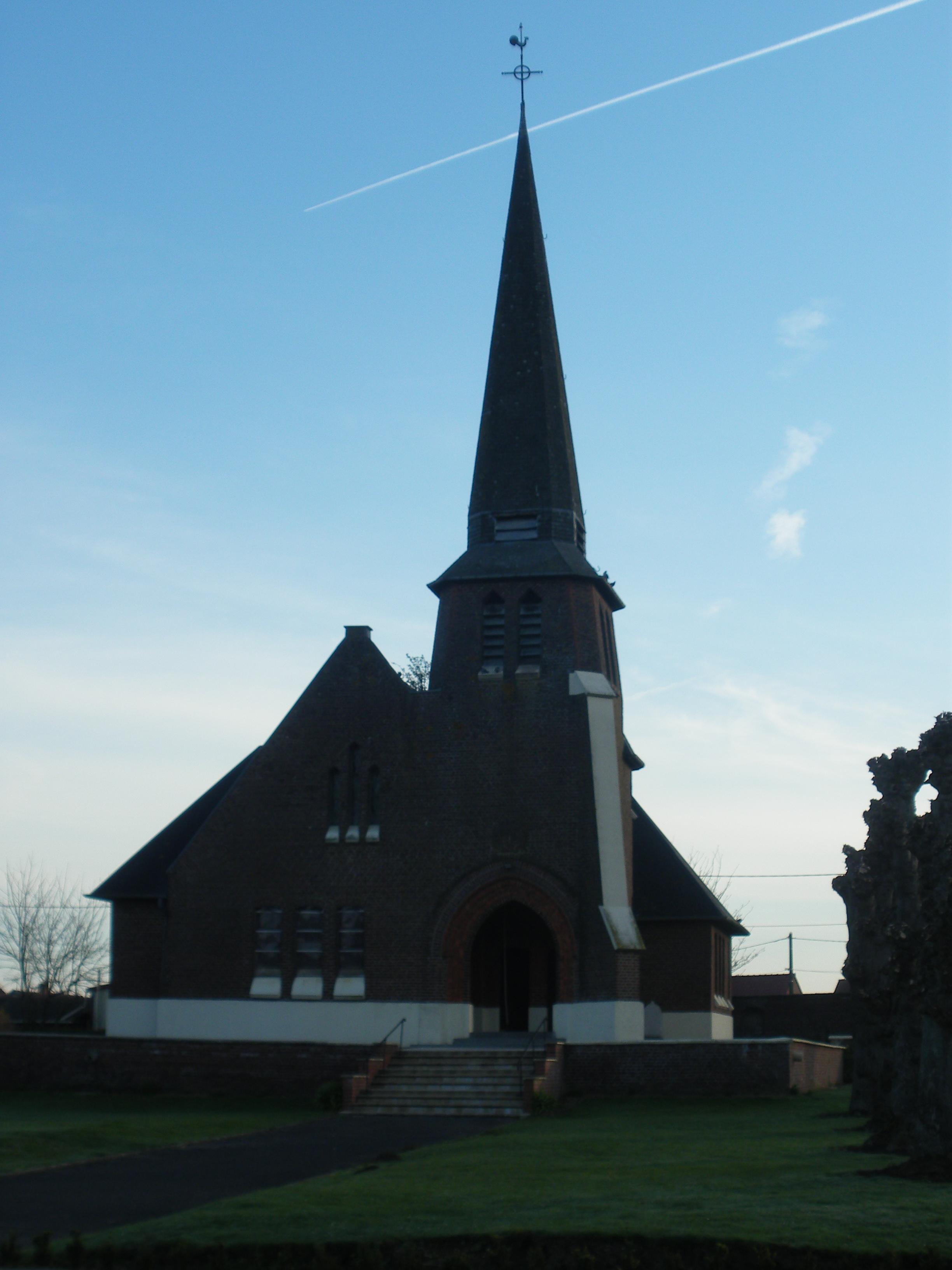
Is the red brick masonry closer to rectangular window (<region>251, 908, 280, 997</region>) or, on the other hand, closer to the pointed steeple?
rectangular window (<region>251, 908, 280, 997</region>)

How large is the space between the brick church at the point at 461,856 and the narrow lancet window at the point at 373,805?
0.05 metres

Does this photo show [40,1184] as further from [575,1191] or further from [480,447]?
[480,447]

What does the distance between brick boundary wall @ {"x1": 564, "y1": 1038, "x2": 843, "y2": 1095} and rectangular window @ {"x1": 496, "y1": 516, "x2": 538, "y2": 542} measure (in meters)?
13.1

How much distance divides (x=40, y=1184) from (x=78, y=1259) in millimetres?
4815

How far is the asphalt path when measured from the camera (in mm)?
Result: 14133

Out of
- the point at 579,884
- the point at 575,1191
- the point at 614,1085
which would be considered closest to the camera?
the point at 575,1191

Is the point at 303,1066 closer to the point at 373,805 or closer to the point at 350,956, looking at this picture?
the point at 350,956

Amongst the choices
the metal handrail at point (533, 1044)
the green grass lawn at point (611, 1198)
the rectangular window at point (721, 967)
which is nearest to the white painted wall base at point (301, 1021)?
the metal handrail at point (533, 1044)

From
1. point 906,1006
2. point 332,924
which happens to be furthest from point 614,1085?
point 906,1006

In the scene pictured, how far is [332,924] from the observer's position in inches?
1367

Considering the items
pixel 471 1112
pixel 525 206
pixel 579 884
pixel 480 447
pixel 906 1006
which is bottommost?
pixel 471 1112

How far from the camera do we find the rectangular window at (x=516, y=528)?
37250 millimetres

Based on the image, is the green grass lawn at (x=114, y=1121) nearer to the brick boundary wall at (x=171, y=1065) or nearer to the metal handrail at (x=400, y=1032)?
the brick boundary wall at (x=171, y=1065)

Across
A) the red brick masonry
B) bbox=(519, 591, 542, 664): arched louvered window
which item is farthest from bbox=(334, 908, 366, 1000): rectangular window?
bbox=(519, 591, 542, 664): arched louvered window
